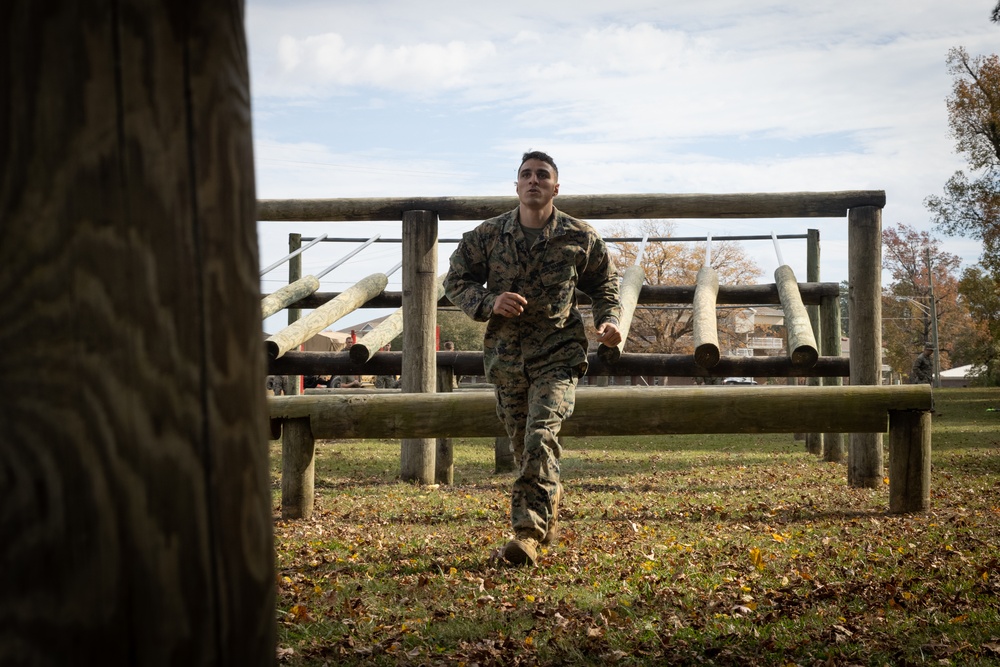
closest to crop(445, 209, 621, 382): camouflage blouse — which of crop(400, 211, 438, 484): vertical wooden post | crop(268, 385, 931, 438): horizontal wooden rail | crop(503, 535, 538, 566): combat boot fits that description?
crop(503, 535, 538, 566): combat boot

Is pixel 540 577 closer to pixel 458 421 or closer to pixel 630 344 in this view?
pixel 458 421

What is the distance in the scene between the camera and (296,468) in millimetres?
7500

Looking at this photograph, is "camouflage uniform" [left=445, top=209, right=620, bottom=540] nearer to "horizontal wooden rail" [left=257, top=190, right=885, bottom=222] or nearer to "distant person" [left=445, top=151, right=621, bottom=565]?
"distant person" [left=445, top=151, right=621, bottom=565]

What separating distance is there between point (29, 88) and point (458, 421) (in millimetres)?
6447

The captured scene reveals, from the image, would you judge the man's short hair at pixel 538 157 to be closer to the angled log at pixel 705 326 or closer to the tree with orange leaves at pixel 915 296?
the angled log at pixel 705 326

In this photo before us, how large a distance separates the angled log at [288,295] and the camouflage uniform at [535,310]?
5539 millimetres

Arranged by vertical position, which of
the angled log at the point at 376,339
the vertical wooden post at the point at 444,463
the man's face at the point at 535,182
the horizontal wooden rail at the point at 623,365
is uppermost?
the man's face at the point at 535,182

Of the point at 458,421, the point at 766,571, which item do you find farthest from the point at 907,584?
the point at 458,421

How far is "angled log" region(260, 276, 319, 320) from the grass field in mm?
2523

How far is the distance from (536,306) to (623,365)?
545cm

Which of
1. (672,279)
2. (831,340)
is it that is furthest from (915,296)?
(831,340)

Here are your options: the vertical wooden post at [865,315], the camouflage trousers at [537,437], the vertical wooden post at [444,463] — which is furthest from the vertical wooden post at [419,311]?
the vertical wooden post at [865,315]

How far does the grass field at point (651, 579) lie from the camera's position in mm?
3910

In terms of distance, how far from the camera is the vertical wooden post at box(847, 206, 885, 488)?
938 centimetres
